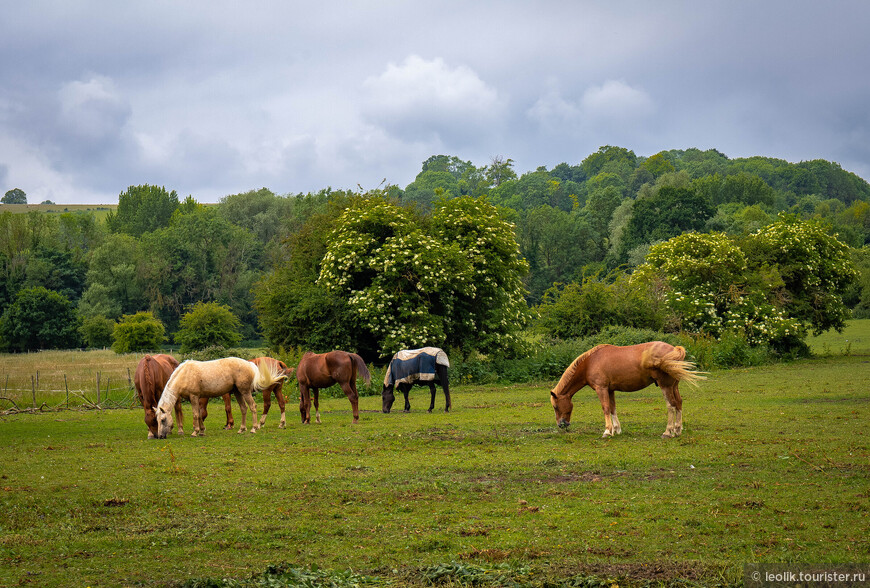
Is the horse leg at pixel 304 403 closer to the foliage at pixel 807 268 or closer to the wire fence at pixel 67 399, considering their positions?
the wire fence at pixel 67 399

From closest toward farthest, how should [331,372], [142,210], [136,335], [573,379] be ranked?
[573,379]
[331,372]
[136,335]
[142,210]

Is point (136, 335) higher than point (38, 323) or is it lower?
lower

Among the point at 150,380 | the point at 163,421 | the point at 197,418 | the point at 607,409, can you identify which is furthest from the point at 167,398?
the point at 607,409

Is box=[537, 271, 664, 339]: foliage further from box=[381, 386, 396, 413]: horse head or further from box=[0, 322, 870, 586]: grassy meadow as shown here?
box=[0, 322, 870, 586]: grassy meadow

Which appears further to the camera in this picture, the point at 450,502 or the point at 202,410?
the point at 202,410

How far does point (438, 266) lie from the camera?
3344cm

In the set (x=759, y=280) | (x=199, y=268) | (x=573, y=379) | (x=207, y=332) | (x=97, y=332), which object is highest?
(x=199, y=268)

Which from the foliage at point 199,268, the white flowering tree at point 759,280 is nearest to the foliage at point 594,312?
the white flowering tree at point 759,280

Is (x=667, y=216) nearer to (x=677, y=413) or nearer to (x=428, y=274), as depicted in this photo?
(x=428, y=274)

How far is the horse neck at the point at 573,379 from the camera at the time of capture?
15.8 metres

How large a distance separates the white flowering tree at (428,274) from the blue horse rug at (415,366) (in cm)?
974

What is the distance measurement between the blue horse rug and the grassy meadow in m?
3.20

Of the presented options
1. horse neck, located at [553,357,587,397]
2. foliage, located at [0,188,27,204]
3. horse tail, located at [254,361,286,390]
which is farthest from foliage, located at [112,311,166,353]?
foliage, located at [0,188,27,204]

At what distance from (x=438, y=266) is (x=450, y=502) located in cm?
2378
